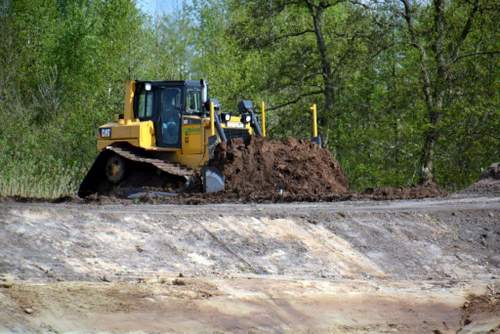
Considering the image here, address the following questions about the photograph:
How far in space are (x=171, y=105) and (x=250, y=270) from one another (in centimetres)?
969

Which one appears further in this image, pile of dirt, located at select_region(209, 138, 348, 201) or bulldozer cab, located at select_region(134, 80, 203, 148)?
bulldozer cab, located at select_region(134, 80, 203, 148)

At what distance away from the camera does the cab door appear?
18562 mm

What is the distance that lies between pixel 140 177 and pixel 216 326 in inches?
420

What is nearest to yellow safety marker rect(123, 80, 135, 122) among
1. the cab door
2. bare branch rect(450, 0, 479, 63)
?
the cab door

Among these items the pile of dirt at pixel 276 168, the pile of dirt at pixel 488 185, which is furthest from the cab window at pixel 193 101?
the pile of dirt at pixel 488 185

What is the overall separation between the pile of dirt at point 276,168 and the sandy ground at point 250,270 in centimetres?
431

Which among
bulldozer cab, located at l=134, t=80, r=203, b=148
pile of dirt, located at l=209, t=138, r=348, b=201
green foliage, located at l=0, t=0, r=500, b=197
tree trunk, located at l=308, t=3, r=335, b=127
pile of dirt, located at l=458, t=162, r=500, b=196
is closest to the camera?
pile of dirt, located at l=458, t=162, r=500, b=196

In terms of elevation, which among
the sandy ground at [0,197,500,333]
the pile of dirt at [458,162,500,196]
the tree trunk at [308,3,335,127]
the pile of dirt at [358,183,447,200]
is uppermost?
the tree trunk at [308,3,335,127]

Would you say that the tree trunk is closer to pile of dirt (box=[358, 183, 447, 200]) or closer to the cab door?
the cab door

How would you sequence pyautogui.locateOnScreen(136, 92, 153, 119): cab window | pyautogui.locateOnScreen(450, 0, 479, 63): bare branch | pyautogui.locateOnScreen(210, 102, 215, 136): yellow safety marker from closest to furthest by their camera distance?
pyautogui.locateOnScreen(210, 102, 215, 136): yellow safety marker < pyautogui.locateOnScreen(136, 92, 153, 119): cab window < pyautogui.locateOnScreen(450, 0, 479, 63): bare branch

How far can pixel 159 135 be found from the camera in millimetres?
18719

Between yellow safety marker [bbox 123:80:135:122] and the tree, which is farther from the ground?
the tree

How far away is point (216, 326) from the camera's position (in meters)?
7.64

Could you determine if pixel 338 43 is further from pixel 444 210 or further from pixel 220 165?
pixel 444 210
